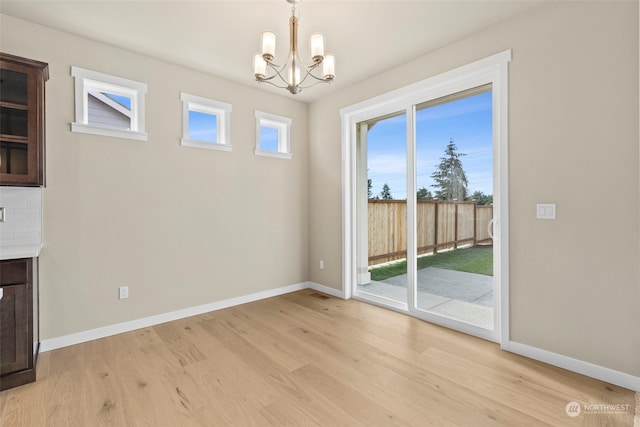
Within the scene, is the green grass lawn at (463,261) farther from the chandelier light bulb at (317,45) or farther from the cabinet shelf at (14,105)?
the cabinet shelf at (14,105)

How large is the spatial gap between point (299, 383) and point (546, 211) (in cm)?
238

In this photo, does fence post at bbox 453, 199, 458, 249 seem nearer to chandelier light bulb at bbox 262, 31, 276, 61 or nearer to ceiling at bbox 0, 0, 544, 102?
ceiling at bbox 0, 0, 544, 102

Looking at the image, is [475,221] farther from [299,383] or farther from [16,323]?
[16,323]

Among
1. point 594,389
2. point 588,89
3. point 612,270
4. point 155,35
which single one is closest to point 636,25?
point 588,89

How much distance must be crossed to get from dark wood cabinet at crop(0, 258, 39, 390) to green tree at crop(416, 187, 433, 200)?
11.7ft

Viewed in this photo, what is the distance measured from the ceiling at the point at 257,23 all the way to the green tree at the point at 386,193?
4.80 feet

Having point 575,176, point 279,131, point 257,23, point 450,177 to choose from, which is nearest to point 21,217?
point 257,23

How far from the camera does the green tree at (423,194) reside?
3.38 meters

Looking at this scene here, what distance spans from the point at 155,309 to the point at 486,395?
3.21m

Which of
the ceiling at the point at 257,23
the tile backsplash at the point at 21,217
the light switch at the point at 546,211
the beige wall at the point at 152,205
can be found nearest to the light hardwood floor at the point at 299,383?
the beige wall at the point at 152,205

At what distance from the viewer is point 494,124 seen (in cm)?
283

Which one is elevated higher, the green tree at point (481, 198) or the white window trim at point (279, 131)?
the white window trim at point (279, 131)

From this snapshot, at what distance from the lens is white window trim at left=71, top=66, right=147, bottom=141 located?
283 cm

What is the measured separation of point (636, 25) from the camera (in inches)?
80.4
